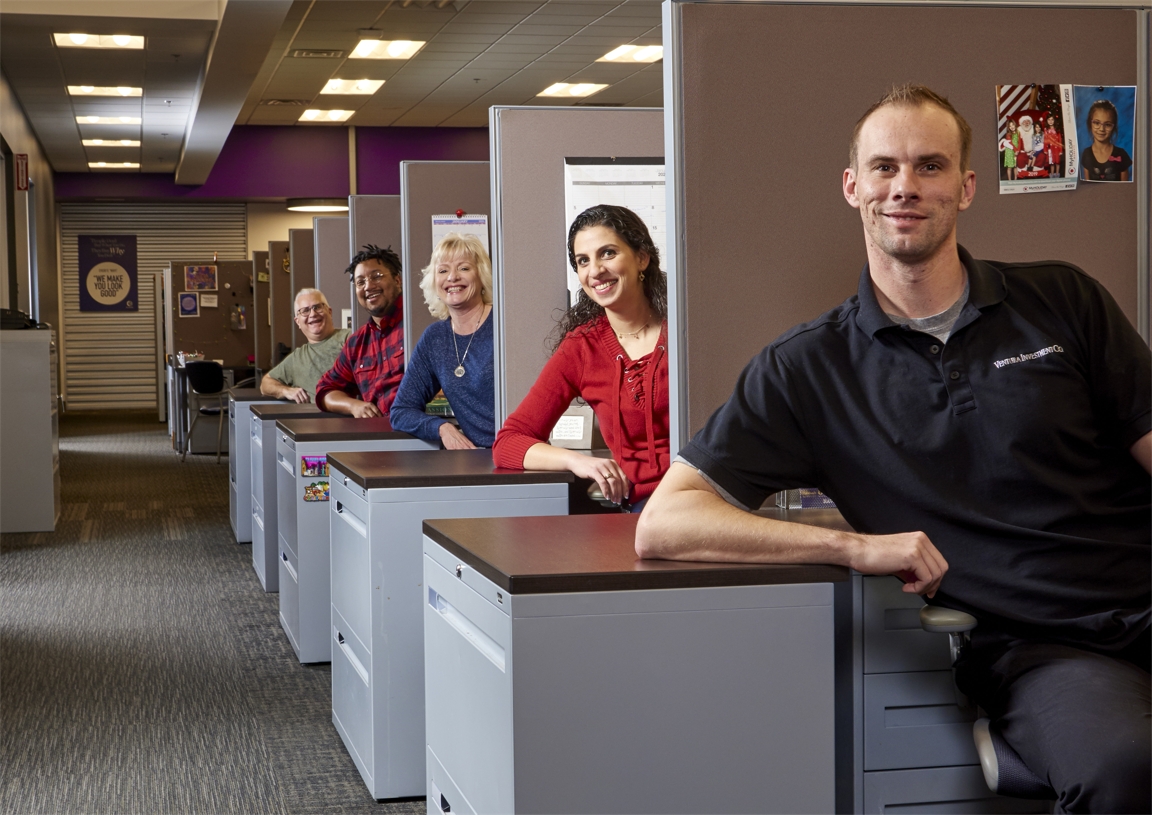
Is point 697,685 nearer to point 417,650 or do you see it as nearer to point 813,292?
point 813,292

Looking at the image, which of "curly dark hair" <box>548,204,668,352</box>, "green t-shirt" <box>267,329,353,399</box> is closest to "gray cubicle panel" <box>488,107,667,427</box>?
"curly dark hair" <box>548,204,668,352</box>

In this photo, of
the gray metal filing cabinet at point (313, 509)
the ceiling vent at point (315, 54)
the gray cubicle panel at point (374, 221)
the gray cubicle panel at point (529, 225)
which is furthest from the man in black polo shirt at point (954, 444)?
the ceiling vent at point (315, 54)

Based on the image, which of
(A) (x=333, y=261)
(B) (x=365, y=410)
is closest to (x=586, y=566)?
(B) (x=365, y=410)

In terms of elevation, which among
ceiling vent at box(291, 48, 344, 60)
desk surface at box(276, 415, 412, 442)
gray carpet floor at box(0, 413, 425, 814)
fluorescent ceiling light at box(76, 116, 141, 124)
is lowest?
gray carpet floor at box(0, 413, 425, 814)

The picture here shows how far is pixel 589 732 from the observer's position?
57.3 inches

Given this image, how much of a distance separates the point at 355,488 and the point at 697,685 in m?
1.25

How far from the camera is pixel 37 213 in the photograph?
1162 centimetres

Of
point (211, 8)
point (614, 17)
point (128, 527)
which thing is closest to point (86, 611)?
point (128, 527)

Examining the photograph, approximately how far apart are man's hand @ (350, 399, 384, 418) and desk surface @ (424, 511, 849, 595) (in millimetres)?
2777

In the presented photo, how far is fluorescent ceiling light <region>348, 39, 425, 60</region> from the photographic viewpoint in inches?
361

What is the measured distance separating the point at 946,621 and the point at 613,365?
1.24m

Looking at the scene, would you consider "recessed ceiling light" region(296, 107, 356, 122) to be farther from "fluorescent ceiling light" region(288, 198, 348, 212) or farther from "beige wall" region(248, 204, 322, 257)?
"beige wall" region(248, 204, 322, 257)

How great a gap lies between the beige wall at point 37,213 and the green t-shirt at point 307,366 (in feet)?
13.0

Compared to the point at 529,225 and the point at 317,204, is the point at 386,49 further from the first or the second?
the point at 529,225
